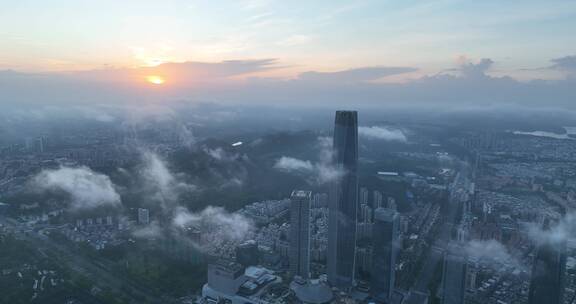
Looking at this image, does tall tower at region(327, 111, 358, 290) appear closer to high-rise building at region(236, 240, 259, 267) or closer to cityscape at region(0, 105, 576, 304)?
cityscape at region(0, 105, 576, 304)

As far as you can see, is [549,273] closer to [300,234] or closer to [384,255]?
[384,255]

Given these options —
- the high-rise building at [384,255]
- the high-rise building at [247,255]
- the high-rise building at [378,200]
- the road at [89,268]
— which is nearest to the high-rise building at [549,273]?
the high-rise building at [384,255]

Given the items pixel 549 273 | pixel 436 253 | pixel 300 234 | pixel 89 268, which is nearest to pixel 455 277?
pixel 549 273

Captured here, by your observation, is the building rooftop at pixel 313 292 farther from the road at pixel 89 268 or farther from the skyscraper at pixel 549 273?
the skyscraper at pixel 549 273

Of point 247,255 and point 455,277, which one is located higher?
point 455,277

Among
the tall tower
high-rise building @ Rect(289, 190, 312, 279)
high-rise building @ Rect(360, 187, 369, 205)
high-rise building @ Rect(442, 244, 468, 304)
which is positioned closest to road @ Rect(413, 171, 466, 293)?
high-rise building @ Rect(442, 244, 468, 304)
